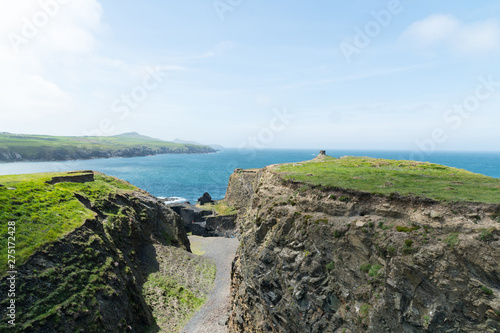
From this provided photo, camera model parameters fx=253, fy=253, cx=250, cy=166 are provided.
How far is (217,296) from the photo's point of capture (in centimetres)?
3341

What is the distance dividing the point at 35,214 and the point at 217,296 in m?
22.4

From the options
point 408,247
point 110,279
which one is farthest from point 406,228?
point 110,279

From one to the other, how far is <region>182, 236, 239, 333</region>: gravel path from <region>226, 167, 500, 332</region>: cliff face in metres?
7.69

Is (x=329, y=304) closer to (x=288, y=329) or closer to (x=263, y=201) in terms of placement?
(x=288, y=329)

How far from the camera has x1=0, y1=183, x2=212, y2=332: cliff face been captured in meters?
18.4

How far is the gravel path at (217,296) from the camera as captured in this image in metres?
27.3

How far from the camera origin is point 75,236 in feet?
76.6

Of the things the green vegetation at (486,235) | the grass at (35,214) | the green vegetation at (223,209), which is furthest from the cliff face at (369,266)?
the green vegetation at (223,209)

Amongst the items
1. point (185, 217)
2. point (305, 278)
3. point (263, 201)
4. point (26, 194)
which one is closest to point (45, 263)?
point (26, 194)

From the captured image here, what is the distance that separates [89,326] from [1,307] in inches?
221

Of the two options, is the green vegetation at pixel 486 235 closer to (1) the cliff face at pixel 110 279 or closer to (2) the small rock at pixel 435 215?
(2) the small rock at pixel 435 215

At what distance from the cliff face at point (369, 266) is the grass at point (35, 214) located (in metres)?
17.5

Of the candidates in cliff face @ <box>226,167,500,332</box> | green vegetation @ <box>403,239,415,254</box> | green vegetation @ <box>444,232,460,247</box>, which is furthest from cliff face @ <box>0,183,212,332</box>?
green vegetation @ <box>444,232,460,247</box>

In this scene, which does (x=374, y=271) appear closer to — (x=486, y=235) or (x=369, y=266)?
(x=369, y=266)
